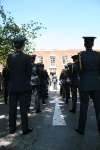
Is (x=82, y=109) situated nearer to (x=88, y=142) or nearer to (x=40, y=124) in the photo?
(x=88, y=142)

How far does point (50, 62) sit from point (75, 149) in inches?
3498

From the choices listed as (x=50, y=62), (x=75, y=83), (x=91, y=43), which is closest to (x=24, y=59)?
(x=91, y=43)

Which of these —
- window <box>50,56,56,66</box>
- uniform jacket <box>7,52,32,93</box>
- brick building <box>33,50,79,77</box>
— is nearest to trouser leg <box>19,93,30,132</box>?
uniform jacket <box>7,52,32,93</box>

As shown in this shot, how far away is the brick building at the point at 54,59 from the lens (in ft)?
311

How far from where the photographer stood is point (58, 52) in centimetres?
9856

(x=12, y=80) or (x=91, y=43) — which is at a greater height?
(x=91, y=43)

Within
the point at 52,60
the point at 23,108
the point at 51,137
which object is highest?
the point at 52,60

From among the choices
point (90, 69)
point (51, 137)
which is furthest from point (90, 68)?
point (51, 137)

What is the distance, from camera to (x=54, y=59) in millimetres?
97062

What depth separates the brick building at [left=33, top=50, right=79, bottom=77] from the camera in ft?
311

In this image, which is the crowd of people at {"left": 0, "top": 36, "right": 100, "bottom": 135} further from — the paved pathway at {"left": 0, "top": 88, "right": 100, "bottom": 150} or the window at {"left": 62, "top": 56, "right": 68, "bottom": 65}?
the window at {"left": 62, "top": 56, "right": 68, "bottom": 65}

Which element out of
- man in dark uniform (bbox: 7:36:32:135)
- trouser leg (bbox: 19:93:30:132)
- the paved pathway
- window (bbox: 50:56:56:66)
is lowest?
the paved pathway

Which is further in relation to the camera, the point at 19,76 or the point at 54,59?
the point at 54,59

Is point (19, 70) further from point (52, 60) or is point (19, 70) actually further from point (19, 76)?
point (52, 60)
